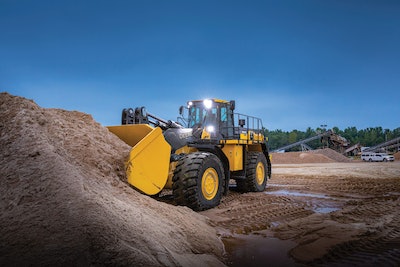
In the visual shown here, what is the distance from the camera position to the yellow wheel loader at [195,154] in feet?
20.0

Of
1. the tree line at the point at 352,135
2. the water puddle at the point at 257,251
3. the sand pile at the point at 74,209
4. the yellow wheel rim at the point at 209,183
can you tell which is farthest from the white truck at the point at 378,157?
the tree line at the point at 352,135

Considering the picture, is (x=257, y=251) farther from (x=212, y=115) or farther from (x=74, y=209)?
(x=212, y=115)

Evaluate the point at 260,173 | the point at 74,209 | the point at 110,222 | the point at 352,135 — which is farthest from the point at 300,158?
the point at 352,135

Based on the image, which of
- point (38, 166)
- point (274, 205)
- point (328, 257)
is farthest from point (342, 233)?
point (38, 166)

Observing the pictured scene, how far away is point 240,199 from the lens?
29.0ft

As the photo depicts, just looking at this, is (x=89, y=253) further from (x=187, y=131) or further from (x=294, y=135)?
(x=294, y=135)

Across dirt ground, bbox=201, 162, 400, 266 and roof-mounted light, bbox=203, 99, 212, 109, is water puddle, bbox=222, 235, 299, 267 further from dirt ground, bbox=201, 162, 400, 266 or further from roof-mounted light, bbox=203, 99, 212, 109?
roof-mounted light, bbox=203, 99, 212, 109

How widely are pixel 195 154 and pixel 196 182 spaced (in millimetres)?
697

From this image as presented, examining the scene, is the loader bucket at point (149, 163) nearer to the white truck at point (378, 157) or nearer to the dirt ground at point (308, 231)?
the dirt ground at point (308, 231)

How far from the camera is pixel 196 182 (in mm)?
6512

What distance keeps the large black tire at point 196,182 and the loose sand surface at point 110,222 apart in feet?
1.09

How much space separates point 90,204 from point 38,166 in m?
1.02

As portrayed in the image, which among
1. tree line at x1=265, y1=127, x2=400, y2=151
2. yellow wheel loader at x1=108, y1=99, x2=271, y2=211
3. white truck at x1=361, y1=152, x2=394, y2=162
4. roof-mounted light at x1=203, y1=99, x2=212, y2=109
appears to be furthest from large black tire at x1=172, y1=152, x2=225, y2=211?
tree line at x1=265, y1=127, x2=400, y2=151

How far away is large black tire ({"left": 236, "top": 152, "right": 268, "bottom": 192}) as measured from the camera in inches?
405
